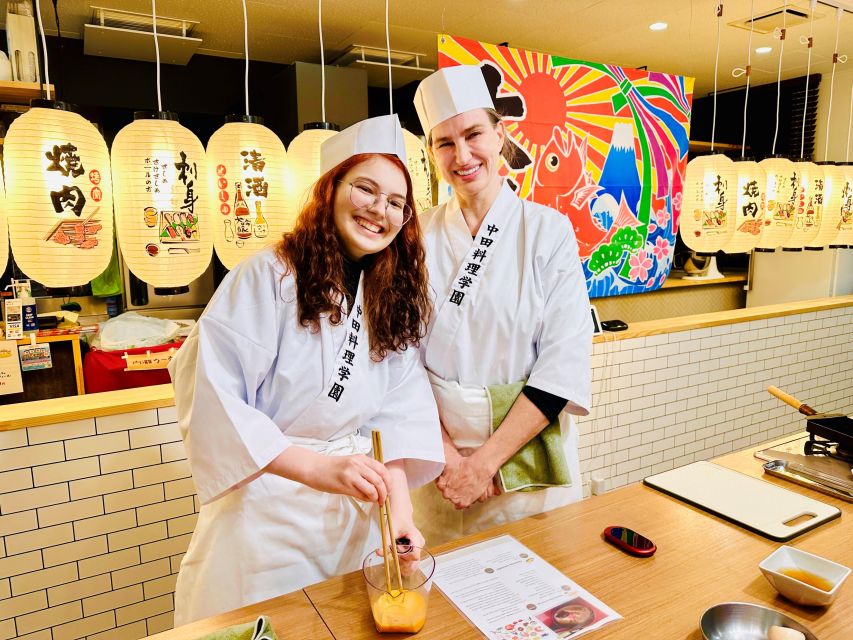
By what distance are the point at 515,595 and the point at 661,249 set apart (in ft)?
14.0

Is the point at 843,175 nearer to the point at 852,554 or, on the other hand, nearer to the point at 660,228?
the point at 660,228

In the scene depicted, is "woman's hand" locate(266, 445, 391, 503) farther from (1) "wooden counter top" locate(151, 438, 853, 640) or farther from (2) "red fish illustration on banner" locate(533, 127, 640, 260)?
(2) "red fish illustration on banner" locate(533, 127, 640, 260)

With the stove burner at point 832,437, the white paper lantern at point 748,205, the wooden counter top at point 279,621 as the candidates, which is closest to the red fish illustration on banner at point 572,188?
the white paper lantern at point 748,205

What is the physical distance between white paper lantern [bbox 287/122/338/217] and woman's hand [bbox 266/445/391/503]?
1.38m

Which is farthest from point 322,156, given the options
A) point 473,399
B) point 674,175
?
point 674,175

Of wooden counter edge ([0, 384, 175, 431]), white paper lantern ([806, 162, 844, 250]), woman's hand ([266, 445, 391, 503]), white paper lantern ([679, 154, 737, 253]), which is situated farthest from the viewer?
white paper lantern ([806, 162, 844, 250])

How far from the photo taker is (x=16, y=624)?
2102 millimetres

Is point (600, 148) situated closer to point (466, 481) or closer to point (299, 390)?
point (466, 481)

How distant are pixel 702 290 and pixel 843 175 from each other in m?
2.24

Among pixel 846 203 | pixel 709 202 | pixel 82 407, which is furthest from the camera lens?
pixel 846 203

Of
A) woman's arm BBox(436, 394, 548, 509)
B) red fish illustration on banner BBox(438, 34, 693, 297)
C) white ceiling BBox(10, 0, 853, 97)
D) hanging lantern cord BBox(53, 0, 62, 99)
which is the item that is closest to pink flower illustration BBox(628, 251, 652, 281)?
red fish illustration on banner BBox(438, 34, 693, 297)

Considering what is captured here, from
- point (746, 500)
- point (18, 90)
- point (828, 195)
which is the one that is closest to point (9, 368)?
point (18, 90)

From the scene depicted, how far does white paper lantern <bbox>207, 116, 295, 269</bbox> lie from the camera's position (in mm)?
2389

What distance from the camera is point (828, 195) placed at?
4.32 meters
